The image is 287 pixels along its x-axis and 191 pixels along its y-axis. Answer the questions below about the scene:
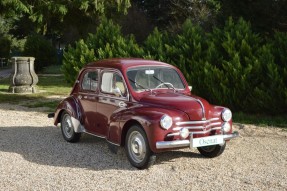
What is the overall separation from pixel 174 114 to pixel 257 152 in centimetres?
222

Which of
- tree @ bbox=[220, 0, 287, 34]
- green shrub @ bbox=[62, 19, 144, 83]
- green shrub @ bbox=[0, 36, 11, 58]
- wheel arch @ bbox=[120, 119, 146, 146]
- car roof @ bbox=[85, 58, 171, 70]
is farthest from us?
green shrub @ bbox=[0, 36, 11, 58]

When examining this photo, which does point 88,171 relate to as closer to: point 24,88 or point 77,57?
point 77,57

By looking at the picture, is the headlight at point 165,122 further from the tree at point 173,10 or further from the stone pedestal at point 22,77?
the tree at point 173,10

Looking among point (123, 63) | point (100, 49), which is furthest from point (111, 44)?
point (123, 63)

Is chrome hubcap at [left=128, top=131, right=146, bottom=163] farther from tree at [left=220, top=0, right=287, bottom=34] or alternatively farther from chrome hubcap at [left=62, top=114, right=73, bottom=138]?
tree at [left=220, top=0, right=287, bottom=34]

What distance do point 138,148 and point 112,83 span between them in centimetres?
150

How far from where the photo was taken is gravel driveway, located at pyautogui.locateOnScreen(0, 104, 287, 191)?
5512mm

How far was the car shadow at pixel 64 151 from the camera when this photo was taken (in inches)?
263

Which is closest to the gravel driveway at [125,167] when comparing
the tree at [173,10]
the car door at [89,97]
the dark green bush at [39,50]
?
the car door at [89,97]

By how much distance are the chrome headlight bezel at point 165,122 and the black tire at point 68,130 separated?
2734 mm

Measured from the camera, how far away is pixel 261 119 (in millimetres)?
11094

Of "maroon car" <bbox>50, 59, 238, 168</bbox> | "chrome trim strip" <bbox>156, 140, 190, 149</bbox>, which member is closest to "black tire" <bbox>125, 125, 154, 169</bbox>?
"maroon car" <bbox>50, 59, 238, 168</bbox>

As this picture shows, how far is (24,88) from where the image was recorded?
1892 cm

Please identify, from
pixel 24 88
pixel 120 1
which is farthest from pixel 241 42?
pixel 120 1
